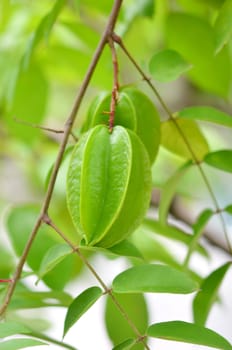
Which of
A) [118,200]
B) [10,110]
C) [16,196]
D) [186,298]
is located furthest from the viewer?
[16,196]

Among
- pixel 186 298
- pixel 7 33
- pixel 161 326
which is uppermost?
pixel 7 33

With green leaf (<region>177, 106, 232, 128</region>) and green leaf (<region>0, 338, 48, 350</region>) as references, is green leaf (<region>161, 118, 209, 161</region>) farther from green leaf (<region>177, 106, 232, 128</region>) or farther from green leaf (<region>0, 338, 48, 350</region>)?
green leaf (<region>0, 338, 48, 350</region>)

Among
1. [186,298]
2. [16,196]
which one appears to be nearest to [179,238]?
[186,298]

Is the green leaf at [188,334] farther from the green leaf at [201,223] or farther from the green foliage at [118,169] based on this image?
the green leaf at [201,223]

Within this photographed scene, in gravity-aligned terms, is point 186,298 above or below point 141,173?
below

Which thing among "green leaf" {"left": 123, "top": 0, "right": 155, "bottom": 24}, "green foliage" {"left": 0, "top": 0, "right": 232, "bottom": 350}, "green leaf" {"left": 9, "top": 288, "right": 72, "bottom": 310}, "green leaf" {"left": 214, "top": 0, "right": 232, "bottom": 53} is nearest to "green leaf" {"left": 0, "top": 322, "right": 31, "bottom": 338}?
"green foliage" {"left": 0, "top": 0, "right": 232, "bottom": 350}

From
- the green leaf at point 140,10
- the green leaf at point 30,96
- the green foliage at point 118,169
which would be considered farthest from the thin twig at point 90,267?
the green leaf at point 30,96

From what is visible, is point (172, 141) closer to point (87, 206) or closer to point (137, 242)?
point (87, 206)
